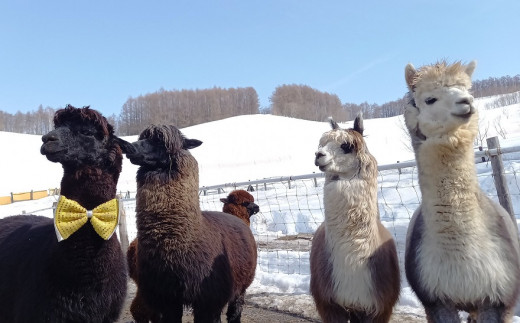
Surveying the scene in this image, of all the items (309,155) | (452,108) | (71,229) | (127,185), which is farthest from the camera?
(309,155)

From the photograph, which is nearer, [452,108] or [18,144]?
[452,108]

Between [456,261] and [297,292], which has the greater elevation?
[456,261]

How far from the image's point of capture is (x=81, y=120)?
3.01 m

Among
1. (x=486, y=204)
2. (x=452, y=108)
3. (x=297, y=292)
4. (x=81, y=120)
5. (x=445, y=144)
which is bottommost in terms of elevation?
(x=297, y=292)

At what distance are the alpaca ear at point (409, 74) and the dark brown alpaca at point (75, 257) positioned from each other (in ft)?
6.99

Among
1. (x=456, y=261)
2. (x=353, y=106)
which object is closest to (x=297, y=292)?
(x=456, y=261)

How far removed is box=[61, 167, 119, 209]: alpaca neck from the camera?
2.93 metres

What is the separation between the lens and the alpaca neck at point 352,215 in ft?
10.6

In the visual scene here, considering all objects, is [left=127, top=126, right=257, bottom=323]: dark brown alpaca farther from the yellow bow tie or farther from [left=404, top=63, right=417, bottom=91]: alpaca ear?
[left=404, top=63, right=417, bottom=91]: alpaca ear

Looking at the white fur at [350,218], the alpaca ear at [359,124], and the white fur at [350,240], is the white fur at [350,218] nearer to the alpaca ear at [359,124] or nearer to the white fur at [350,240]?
the white fur at [350,240]

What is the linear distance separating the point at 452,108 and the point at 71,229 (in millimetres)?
2508

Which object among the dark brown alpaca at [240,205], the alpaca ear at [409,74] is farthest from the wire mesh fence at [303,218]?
the alpaca ear at [409,74]

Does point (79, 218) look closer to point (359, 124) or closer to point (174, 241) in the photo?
point (174, 241)

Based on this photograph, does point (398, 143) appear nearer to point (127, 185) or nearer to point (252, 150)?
point (252, 150)
